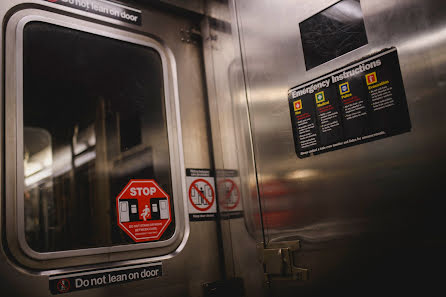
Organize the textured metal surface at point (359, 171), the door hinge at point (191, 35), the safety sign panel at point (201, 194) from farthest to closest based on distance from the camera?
the door hinge at point (191, 35)
the safety sign panel at point (201, 194)
the textured metal surface at point (359, 171)

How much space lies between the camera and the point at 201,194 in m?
2.07

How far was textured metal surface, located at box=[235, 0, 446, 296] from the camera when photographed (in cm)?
131

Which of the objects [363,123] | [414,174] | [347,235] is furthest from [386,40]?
[347,235]

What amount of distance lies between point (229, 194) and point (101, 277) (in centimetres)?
72

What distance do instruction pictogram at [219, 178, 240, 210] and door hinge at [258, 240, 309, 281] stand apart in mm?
292

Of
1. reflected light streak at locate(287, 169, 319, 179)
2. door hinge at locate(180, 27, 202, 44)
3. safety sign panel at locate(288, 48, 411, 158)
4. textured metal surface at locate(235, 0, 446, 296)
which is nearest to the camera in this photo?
textured metal surface at locate(235, 0, 446, 296)

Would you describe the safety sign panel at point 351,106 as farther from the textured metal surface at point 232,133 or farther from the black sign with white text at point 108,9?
the black sign with white text at point 108,9

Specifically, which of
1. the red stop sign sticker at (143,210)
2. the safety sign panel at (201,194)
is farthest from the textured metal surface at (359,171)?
the red stop sign sticker at (143,210)

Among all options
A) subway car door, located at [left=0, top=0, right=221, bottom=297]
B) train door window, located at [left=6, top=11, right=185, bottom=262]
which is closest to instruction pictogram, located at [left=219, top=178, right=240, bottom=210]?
subway car door, located at [left=0, top=0, right=221, bottom=297]

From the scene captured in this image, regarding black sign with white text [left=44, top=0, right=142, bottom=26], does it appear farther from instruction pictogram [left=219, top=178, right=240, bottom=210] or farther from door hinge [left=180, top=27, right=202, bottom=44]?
instruction pictogram [left=219, top=178, right=240, bottom=210]

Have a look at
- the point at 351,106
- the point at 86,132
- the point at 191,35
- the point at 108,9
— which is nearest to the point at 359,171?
the point at 351,106

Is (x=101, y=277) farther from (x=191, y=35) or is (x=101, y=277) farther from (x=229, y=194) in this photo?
(x=191, y=35)

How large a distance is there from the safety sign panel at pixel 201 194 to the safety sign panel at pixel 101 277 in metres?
0.32

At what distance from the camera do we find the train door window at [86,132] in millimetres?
1815
